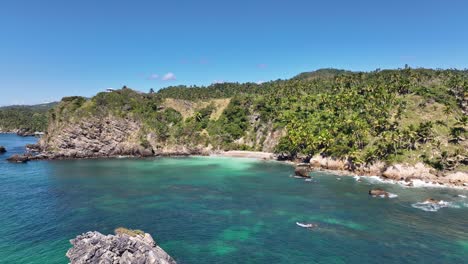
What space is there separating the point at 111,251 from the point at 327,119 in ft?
398

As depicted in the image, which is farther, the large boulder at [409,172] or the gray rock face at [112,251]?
the large boulder at [409,172]

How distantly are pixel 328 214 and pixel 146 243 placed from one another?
42690 mm

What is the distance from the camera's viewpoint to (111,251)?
130 ft

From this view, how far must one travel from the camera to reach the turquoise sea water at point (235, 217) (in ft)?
170

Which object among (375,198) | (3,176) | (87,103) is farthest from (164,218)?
(87,103)

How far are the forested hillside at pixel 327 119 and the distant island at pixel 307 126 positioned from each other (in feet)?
1.33

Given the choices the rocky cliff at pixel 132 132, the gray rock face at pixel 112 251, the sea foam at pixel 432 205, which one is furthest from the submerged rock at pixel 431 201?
the rocky cliff at pixel 132 132

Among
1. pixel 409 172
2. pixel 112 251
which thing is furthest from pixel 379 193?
pixel 112 251

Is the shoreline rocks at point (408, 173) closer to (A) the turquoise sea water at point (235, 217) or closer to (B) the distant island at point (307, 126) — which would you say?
(B) the distant island at point (307, 126)

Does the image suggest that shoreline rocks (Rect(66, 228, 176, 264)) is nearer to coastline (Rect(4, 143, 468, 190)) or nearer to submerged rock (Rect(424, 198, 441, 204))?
submerged rock (Rect(424, 198, 441, 204))

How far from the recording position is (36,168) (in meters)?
124

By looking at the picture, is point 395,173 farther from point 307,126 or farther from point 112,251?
point 112,251

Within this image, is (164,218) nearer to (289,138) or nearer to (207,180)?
(207,180)

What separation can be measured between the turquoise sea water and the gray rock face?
8.69 metres
